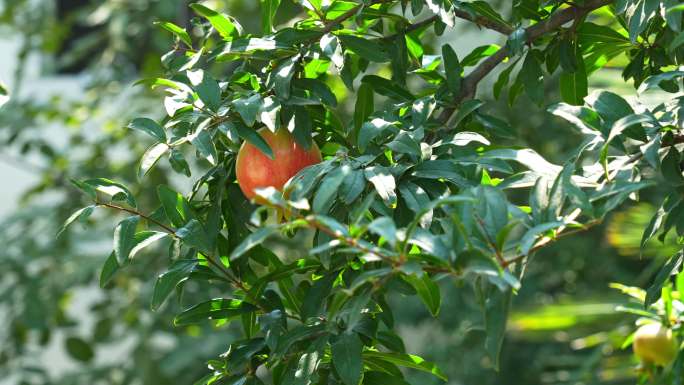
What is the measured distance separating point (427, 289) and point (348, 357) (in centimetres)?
8

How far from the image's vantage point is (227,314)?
862 millimetres

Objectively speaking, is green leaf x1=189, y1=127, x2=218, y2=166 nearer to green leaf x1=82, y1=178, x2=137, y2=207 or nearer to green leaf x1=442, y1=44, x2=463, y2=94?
green leaf x1=82, y1=178, x2=137, y2=207

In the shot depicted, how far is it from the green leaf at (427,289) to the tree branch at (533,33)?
0.18 meters

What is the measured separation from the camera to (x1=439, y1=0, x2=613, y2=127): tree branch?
0.89m

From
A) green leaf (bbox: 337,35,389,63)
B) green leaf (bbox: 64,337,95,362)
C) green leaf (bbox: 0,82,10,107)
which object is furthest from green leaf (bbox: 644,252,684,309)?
green leaf (bbox: 64,337,95,362)

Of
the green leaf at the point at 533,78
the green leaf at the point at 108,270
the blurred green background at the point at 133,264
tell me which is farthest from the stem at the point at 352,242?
the blurred green background at the point at 133,264

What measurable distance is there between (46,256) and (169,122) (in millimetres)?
1901

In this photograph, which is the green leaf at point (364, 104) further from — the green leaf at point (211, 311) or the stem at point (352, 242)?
the stem at point (352, 242)

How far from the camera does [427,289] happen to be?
752mm

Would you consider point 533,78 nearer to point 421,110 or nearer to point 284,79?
point 421,110

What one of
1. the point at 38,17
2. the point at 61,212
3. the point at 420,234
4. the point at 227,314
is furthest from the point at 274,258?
the point at 38,17

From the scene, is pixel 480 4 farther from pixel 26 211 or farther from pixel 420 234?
pixel 26 211

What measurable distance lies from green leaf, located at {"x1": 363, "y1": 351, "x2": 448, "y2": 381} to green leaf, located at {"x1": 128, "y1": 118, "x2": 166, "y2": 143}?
0.24 metres

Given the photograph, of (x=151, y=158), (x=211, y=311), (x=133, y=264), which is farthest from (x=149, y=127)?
(x=133, y=264)
